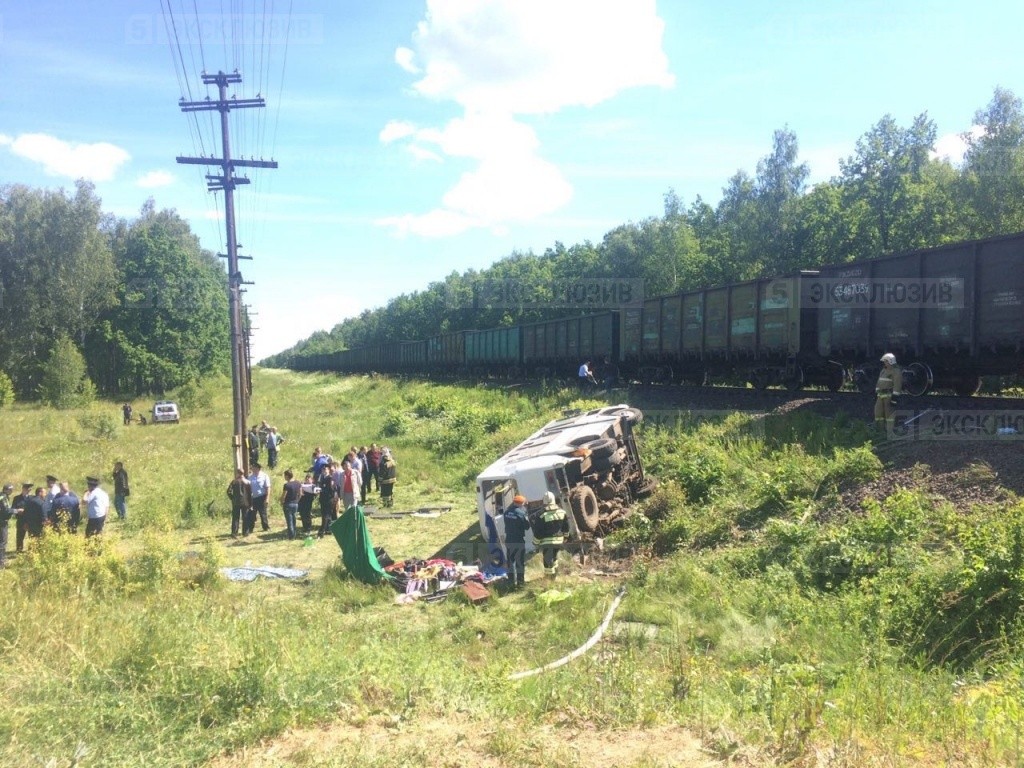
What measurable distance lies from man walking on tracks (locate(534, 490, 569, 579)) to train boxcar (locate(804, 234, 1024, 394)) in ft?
26.5

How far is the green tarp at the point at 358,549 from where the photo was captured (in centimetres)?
926

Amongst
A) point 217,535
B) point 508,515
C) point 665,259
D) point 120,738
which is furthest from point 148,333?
point 120,738

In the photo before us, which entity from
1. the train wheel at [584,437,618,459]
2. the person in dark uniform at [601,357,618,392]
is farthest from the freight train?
the train wheel at [584,437,618,459]

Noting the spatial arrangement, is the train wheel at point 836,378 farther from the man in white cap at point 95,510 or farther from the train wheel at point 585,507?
the man in white cap at point 95,510

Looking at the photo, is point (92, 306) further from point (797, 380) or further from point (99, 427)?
point (797, 380)

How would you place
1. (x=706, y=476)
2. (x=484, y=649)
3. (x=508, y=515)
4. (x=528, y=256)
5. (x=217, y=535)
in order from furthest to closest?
(x=528, y=256), (x=217, y=535), (x=706, y=476), (x=508, y=515), (x=484, y=649)

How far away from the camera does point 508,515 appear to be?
9.20 m

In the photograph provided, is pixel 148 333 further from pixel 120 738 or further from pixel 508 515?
pixel 120 738

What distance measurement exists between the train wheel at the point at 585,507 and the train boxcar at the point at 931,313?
7.21m

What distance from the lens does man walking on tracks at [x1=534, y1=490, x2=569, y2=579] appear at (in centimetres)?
936

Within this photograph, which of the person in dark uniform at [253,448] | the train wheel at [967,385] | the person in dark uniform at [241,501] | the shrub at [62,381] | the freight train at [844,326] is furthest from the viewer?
the shrub at [62,381]

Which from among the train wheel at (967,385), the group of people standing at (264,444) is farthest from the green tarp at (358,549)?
the train wheel at (967,385)

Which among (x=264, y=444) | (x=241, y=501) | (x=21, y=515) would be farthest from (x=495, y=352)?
(x=21, y=515)

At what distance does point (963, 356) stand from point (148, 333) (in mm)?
57644
